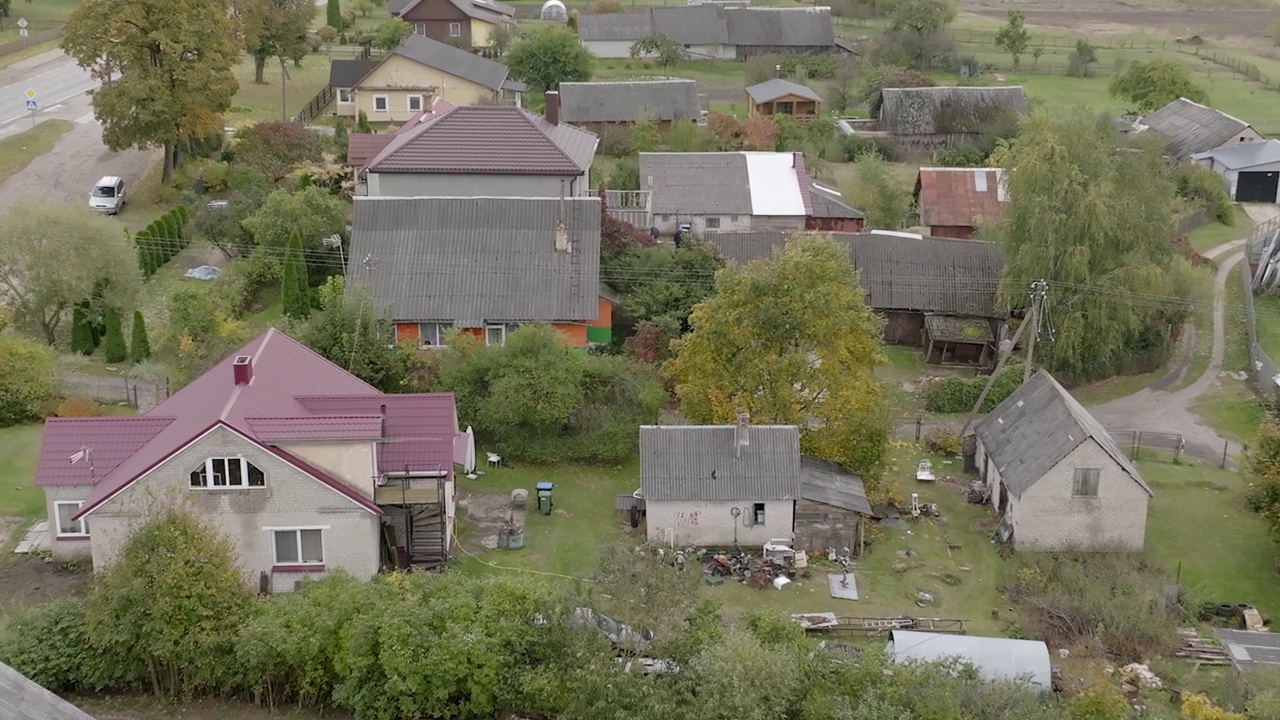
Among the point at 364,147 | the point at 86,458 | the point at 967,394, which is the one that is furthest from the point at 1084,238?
the point at 86,458

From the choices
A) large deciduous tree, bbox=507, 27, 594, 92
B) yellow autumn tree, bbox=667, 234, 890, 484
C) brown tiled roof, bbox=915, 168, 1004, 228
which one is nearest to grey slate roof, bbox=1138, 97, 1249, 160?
brown tiled roof, bbox=915, 168, 1004, 228

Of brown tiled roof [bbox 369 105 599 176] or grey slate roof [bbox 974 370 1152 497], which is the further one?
brown tiled roof [bbox 369 105 599 176]

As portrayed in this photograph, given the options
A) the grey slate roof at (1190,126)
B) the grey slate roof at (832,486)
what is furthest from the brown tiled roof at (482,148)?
the grey slate roof at (1190,126)

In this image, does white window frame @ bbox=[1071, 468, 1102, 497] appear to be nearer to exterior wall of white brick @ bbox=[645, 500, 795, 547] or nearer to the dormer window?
exterior wall of white brick @ bbox=[645, 500, 795, 547]

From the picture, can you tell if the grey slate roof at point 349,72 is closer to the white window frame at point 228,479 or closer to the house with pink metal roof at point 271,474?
the house with pink metal roof at point 271,474

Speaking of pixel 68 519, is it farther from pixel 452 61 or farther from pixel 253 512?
pixel 452 61

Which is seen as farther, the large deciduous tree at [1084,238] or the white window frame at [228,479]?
the large deciduous tree at [1084,238]
